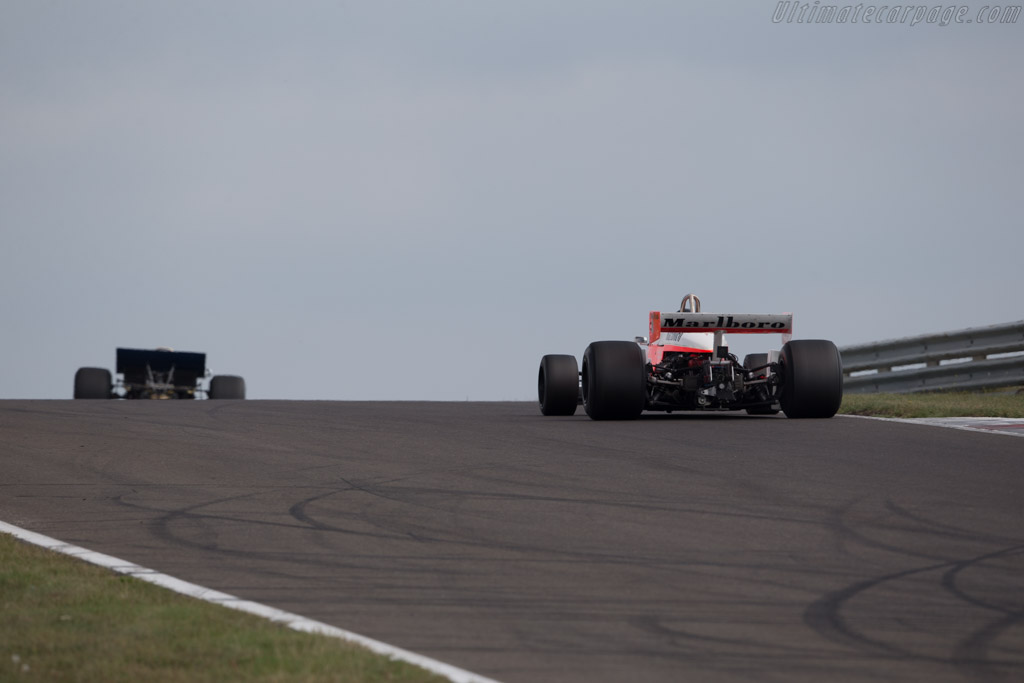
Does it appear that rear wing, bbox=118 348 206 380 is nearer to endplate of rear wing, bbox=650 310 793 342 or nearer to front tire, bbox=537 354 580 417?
front tire, bbox=537 354 580 417

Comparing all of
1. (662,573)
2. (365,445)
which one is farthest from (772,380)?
(662,573)

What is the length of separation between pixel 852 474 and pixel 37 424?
9.01 metres

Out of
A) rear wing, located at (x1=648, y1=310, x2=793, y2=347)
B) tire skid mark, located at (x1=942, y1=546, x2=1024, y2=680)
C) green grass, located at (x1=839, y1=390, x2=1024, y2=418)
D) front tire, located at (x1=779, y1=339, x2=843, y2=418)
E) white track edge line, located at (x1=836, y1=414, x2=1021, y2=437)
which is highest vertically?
rear wing, located at (x1=648, y1=310, x2=793, y2=347)

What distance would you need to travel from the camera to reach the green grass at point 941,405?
14.7m

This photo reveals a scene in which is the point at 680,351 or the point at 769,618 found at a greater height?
the point at 680,351

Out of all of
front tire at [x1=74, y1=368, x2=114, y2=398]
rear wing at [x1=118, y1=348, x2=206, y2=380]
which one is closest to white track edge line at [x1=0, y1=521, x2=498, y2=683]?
front tire at [x1=74, y1=368, x2=114, y2=398]

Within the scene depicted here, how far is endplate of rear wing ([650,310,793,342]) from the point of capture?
48.8 feet

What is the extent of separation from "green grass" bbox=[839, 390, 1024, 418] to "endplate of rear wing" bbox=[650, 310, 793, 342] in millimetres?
1760

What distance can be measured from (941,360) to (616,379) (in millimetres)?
7044

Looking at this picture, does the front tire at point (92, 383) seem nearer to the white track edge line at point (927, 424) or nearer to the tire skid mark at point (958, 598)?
the white track edge line at point (927, 424)

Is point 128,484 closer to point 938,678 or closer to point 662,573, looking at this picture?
point 662,573

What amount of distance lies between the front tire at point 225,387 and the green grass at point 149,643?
25.4m

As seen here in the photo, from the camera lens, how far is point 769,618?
4.91 meters

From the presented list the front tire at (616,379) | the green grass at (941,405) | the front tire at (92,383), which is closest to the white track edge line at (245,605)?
the front tire at (616,379)
